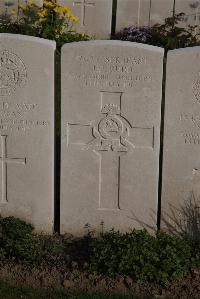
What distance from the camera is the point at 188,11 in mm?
12227

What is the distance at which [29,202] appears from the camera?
253 inches

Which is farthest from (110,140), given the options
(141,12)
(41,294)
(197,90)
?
(141,12)

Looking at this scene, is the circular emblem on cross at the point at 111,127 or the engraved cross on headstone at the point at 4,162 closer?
the circular emblem on cross at the point at 111,127

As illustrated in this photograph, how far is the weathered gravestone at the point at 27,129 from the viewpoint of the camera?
6062mm

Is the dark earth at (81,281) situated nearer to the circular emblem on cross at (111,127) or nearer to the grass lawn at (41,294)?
the grass lawn at (41,294)

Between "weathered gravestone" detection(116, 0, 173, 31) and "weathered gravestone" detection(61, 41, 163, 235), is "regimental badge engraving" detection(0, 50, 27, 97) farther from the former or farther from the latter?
"weathered gravestone" detection(116, 0, 173, 31)

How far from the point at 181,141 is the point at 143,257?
3.76 feet

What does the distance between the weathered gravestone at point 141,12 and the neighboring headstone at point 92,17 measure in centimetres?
36

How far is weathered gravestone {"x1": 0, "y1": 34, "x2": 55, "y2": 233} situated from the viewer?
239 inches

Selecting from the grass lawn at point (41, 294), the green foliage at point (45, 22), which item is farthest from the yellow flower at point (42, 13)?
the grass lawn at point (41, 294)

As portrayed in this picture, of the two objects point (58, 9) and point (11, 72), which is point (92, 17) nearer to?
point (58, 9)

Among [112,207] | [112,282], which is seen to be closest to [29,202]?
[112,207]

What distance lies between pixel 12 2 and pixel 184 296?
308 inches

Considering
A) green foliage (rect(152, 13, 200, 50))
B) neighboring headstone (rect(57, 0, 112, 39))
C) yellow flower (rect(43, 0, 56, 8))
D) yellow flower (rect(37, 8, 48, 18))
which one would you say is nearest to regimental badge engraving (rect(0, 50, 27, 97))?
yellow flower (rect(37, 8, 48, 18))
